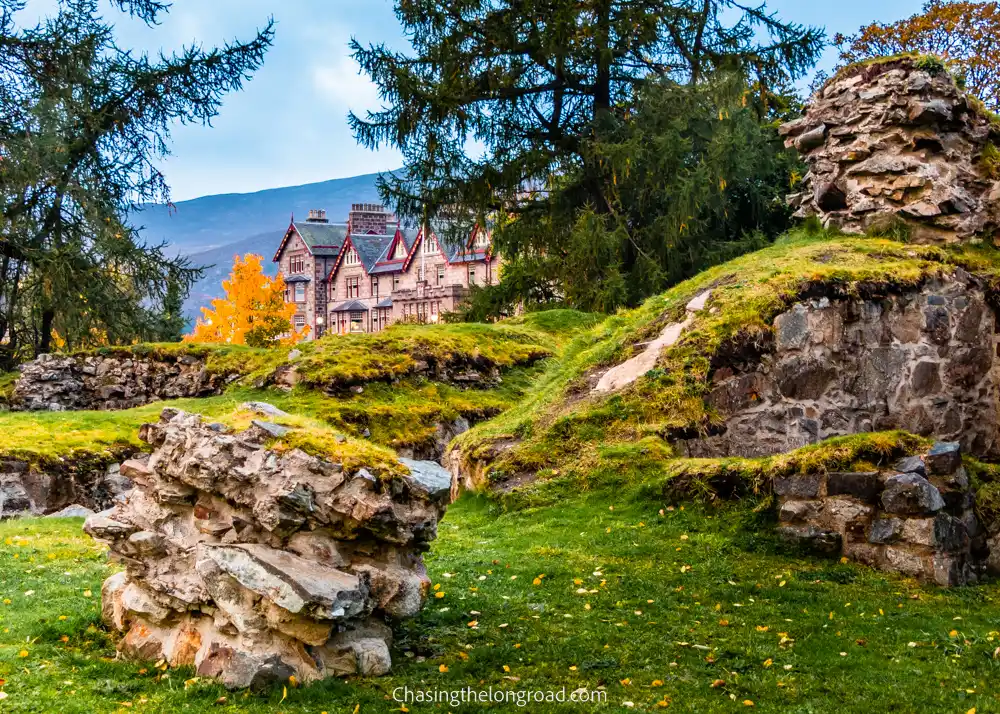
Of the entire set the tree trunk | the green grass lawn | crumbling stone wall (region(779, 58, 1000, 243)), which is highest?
crumbling stone wall (region(779, 58, 1000, 243))

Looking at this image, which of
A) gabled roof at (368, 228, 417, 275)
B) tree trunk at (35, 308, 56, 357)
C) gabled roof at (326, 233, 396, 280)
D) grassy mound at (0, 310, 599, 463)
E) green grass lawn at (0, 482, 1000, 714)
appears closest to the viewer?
green grass lawn at (0, 482, 1000, 714)

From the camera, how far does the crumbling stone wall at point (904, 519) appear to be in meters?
7.43

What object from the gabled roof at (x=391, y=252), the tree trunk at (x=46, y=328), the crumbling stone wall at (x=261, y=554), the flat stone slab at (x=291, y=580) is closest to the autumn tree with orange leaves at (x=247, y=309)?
the gabled roof at (x=391, y=252)

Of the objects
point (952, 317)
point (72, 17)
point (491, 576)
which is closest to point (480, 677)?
point (491, 576)

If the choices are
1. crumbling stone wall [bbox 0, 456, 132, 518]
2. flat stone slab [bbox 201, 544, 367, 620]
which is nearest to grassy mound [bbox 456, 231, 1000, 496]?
flat stone slab [bbox 201, 544, 367, 620]

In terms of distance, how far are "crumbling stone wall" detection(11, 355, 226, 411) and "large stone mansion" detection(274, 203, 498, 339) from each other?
140 ft

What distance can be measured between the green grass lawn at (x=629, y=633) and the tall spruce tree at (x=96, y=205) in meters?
9.40

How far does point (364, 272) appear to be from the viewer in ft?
234

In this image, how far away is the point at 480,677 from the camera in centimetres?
595

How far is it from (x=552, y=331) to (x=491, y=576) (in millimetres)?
12626

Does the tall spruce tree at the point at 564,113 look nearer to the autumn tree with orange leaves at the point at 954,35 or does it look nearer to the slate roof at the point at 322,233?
the autumn tree with orange leaves at the point at 954,35

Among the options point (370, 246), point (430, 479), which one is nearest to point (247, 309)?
point (370, 246)

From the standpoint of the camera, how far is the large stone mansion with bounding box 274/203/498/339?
63.7 m

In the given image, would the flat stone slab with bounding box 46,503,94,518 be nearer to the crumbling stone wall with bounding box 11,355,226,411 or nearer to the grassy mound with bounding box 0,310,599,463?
the grassy mound with bounding box 0,310,599,463
